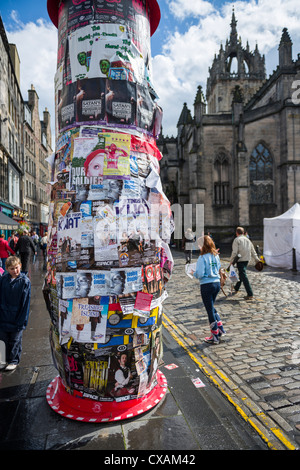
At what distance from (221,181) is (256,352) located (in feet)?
85.8

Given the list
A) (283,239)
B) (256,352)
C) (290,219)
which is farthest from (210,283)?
(283,239)

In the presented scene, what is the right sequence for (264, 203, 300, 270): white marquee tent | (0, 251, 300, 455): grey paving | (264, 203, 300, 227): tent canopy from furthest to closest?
(264, 203, 300, 270): white marquee tent
(264, 203, 300, 227): tent canopy
(0, 251, 300, 455): grey paving

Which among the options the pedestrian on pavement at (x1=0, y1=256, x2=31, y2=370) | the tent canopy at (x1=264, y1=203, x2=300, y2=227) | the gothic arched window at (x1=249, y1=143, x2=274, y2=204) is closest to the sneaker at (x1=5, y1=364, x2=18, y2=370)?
the pedestrian on pavement at (x1=0, y1=256, x2=31, y2=370)

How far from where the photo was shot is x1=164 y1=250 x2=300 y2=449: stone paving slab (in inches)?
122

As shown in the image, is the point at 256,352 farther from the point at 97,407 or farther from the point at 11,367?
the point at 11,367

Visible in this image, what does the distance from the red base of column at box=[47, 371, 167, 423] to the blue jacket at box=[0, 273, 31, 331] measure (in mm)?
1390

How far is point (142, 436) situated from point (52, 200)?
2.50m

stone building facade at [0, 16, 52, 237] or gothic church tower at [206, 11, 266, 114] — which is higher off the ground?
gothic church tower at [206, 11, 266, 114]

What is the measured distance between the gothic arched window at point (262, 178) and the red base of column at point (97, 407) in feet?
93.0

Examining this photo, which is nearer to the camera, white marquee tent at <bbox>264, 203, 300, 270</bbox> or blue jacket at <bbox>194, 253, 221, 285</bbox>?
blue jacket at <bbox>194, 253, 221, 285</bbox>

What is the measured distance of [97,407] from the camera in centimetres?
303

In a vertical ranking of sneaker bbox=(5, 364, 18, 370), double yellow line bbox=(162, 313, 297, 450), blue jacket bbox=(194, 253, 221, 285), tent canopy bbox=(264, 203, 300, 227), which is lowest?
double yellow line bbox=(162, 313, 297, 450)

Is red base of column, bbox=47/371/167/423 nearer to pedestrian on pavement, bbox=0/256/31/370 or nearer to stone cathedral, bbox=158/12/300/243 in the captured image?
pedestrian on pavement, bbox=0/256/31/370

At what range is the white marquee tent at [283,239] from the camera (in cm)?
1402
